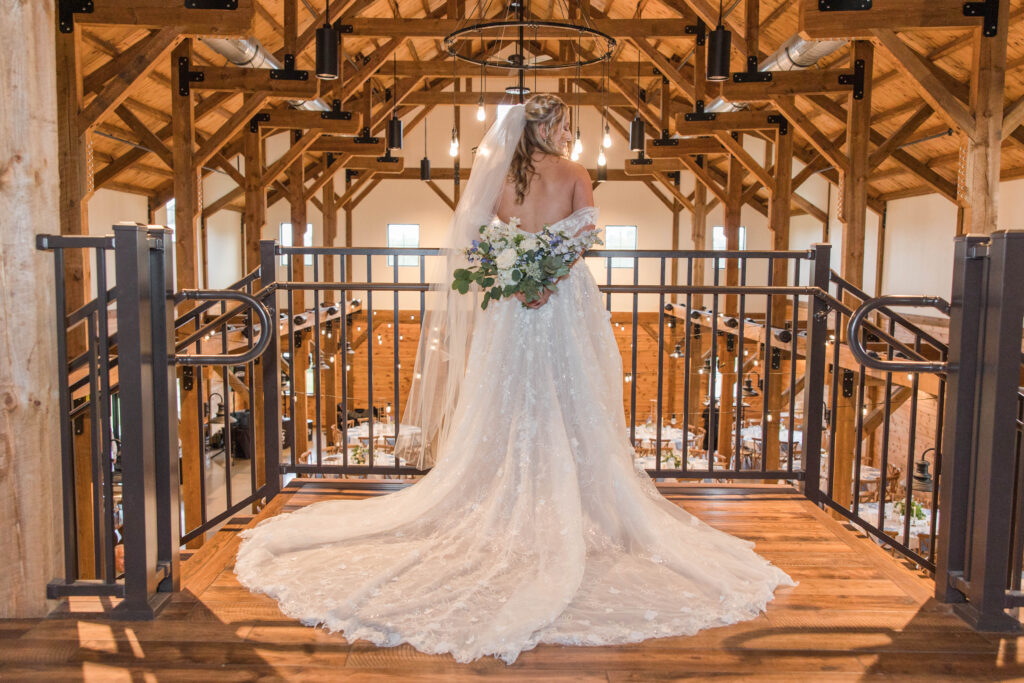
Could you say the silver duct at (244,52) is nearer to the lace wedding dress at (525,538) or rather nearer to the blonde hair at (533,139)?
the blonde hair at (533,139)

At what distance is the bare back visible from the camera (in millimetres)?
3371

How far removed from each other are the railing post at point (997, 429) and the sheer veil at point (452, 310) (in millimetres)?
1818

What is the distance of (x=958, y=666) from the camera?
2.46 metres

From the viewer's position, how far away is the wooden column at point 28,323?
2.46 meters

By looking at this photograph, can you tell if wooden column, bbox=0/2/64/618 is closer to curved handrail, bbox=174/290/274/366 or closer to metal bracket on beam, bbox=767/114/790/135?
curved handrail, bbox=174/290/274/366

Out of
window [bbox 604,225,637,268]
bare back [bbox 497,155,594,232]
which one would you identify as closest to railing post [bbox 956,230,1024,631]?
bare back [bbox 497,155,594,232]

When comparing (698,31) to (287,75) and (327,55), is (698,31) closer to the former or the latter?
(287,75)

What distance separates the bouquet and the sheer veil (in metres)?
0.16

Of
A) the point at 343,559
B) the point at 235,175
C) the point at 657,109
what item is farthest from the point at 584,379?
the point at 657,109

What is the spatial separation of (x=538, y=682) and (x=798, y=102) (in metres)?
14.6

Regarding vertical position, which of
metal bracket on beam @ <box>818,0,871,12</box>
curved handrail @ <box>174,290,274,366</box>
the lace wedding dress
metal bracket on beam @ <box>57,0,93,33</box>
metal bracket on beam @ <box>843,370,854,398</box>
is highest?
metal bracket on beam @ <box>818,0,871,12</box>

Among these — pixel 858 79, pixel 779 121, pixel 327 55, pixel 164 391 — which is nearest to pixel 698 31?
pixel 779 121

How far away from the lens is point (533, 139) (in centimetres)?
341

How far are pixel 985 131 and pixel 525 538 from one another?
5.20 m
